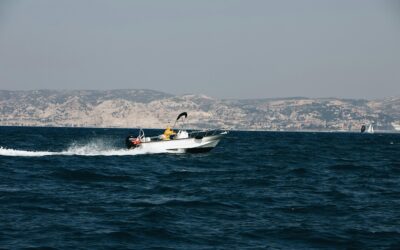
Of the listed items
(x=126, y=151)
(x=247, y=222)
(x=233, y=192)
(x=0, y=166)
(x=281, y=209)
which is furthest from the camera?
(x=126, y=151)

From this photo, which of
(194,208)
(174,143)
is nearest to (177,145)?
(174,143)

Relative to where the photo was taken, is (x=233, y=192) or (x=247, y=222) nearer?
(x=247, y=222)

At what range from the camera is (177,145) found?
55.6m

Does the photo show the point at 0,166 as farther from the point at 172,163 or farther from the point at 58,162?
the point at 172,163

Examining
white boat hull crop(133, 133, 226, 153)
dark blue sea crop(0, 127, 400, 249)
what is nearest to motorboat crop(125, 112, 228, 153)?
white boat hull crop(133, 133, 226, 153)

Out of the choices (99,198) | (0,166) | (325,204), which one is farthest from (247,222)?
(0,166)

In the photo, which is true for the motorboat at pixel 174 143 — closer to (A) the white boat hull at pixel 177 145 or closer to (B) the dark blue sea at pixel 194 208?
(A) the white boat hull at pixel 177 145

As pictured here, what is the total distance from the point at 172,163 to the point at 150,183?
14.0 metres

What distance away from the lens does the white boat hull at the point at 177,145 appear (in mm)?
55406

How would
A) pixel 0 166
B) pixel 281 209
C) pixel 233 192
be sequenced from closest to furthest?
1. pixel 281 209
2. pixel 233 192
3. pixel 0 166

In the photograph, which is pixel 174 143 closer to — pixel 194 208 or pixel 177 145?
pixel 177 145

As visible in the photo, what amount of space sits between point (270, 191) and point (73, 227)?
43.3 feet

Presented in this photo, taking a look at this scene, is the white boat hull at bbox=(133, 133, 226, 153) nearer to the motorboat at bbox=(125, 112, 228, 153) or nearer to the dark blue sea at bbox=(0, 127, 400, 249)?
the motorboat at bbox=(125, 112, 228, 153)

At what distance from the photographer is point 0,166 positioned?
42.3 m
